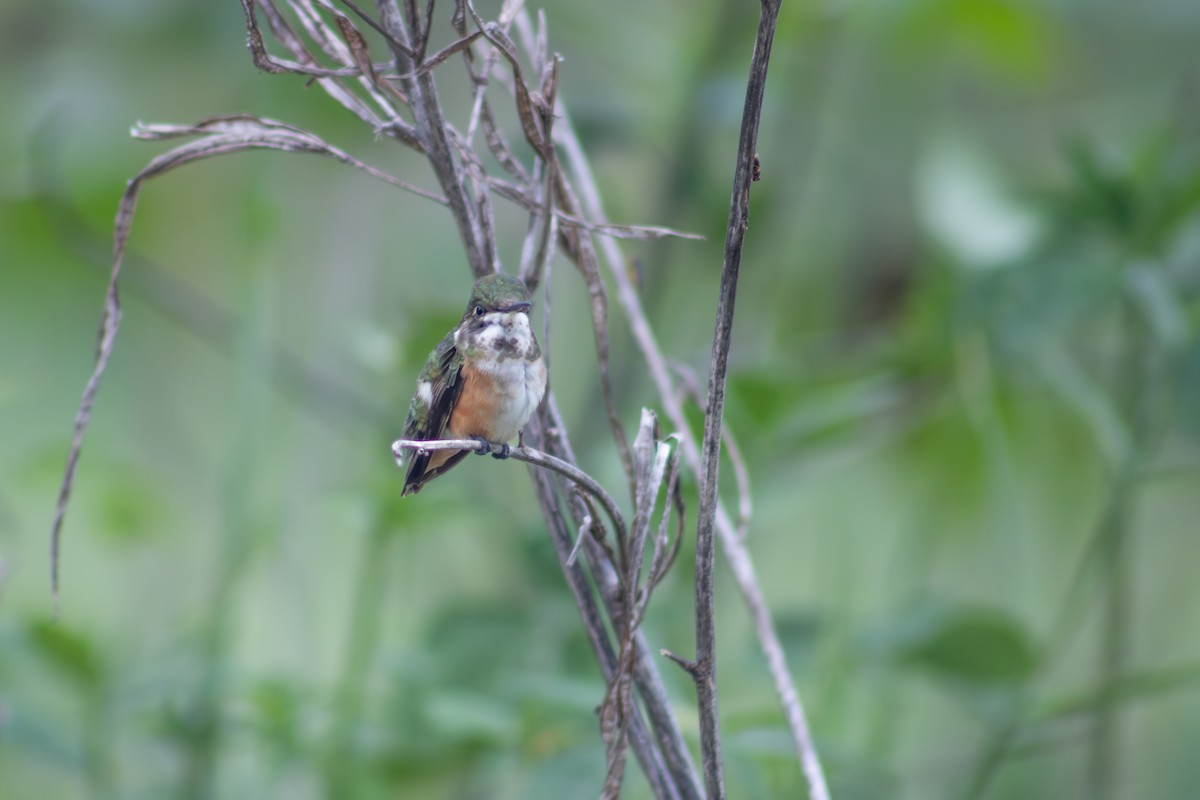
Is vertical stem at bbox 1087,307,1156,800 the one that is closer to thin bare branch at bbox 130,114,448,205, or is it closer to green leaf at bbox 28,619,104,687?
thin bare branch at bbox 130,114,448,205

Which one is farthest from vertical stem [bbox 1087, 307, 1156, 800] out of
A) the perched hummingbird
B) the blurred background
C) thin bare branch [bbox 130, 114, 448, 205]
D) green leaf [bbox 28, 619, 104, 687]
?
green leaf [bbox 28, 619, 104, 687]

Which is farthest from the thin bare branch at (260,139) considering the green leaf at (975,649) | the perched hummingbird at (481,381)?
the green leaf at (975,649)

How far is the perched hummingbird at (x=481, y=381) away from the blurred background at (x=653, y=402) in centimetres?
37

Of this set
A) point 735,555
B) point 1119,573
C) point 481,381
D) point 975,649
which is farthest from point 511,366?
point 1119,573

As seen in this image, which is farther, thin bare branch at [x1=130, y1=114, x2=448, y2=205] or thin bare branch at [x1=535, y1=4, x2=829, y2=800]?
thin bare branch at [x1=535, y1=4, x2=829, y2=800]

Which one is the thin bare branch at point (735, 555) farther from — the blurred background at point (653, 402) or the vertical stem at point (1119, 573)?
the vertical stem at point (1119, 573)

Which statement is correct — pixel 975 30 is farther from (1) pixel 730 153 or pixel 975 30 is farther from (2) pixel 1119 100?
(2) pixel 1119 100

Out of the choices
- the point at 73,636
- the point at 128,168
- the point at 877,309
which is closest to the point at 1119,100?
the point at 877,309

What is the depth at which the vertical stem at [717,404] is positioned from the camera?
0.47 metres

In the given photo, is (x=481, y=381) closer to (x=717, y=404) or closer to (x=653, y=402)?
(x=717, y=404)

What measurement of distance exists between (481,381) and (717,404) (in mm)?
288

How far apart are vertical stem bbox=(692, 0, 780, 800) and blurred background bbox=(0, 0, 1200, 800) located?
1.58 feet

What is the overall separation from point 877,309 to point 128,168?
1493mm

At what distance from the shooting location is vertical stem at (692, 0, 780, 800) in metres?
0.47
